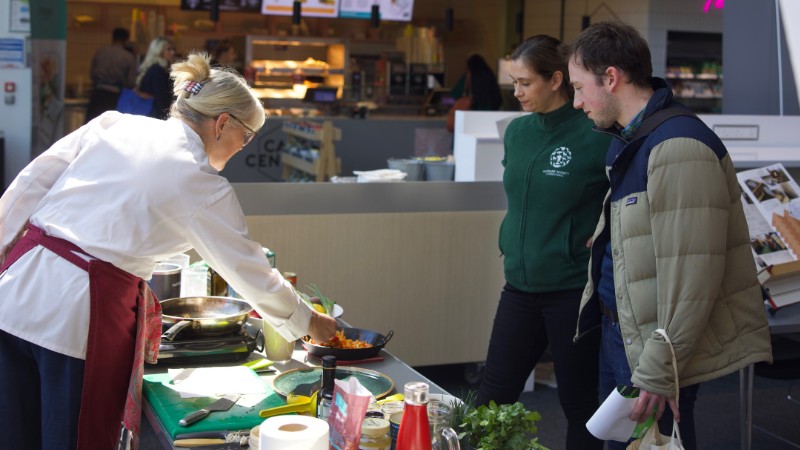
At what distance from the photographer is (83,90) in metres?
12.5

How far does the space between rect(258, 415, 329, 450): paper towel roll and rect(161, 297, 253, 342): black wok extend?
3.35 feet

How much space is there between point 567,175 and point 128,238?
1.49 meters

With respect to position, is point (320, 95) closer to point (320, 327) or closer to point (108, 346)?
point (320, 327)

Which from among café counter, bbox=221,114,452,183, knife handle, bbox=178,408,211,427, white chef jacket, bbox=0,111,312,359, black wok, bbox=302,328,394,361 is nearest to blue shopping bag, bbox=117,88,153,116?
café counter, bbox=221,114,452,183

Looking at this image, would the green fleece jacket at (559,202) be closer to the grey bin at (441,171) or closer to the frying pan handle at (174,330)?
the frying pan handle at (174,330)

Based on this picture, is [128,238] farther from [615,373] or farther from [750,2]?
[750,2]

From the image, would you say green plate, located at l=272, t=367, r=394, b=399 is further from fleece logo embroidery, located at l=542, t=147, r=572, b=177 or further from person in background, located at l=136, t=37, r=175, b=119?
person in background, located at l=136, t=37, r=175, b=119

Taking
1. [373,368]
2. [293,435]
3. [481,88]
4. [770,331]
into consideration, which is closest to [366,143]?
[481,88]

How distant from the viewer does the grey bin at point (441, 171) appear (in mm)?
5621

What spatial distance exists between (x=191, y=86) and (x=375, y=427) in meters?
1.03

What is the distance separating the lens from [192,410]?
220 centimetres

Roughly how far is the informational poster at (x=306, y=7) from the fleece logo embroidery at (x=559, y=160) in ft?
26.0

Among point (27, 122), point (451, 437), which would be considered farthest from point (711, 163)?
point (27, 122)

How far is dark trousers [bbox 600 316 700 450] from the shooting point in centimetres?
244
